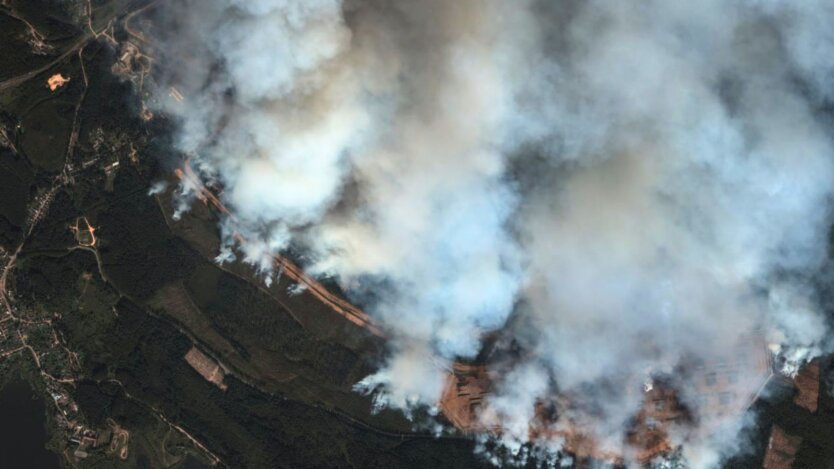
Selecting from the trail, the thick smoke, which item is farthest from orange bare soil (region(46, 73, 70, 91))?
the trail

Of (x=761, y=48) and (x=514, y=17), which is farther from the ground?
(x=761, y=48)

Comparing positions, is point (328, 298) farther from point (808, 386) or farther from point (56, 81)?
point (808, 386)

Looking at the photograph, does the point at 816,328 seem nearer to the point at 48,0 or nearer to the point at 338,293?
the point at 338,293

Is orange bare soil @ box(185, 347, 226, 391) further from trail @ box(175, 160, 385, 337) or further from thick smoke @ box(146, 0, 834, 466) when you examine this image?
thick smoke @ box(146, 0, 834, 466)

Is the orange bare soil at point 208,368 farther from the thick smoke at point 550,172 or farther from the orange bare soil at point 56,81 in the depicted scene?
the orange bare soil at point 56,81

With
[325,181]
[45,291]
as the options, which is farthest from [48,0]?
[325,181]

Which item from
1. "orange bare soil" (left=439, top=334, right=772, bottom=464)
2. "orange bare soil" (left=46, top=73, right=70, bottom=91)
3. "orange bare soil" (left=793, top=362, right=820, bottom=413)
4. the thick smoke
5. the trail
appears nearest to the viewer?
the thick smoke

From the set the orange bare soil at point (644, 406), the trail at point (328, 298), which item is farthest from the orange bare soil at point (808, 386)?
the trail at point (328, 298)
